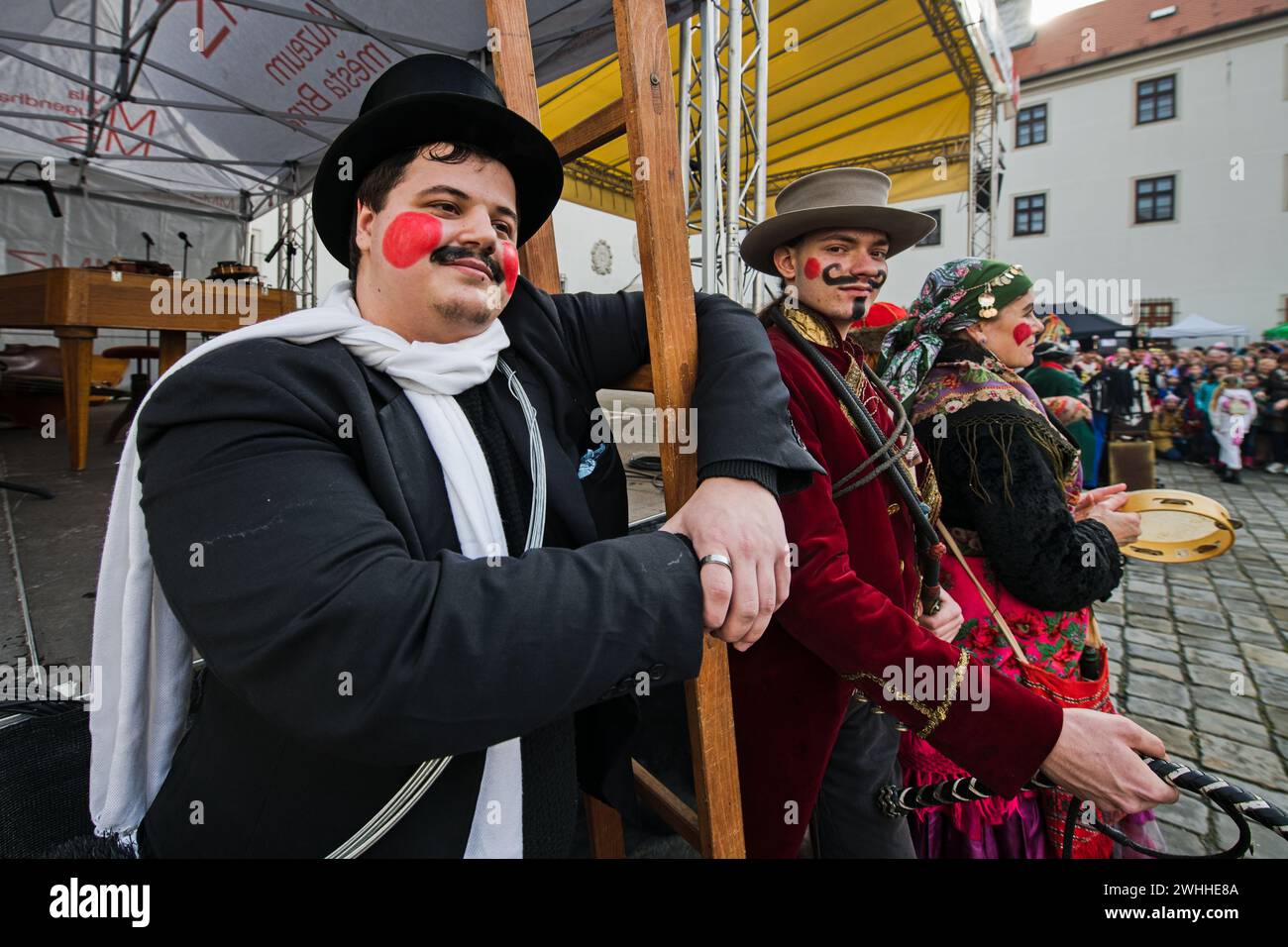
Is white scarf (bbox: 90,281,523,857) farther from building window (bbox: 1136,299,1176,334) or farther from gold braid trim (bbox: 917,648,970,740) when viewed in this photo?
building window (bbox: 1136,299,1176,334)

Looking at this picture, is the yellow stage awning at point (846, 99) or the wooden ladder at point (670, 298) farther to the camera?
the yellow stage awning at point (846, 99)

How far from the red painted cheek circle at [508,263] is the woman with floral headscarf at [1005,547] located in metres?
1.42

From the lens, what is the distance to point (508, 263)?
1.11 meters

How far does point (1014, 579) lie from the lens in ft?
6.01

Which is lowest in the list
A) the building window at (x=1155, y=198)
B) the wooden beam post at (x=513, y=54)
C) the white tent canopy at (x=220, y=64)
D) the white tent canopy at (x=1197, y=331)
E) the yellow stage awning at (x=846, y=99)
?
the wooden beam post at (x=513, y=54)

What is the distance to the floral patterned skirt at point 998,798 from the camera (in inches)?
73.0

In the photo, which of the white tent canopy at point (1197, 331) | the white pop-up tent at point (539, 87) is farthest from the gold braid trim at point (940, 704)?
the white tent canopy at point (1197, 331)

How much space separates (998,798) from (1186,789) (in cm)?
99

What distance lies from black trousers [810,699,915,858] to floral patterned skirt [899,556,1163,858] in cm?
26

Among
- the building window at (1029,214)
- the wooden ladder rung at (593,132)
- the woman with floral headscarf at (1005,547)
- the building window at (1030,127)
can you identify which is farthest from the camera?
the building window at (1030,127)

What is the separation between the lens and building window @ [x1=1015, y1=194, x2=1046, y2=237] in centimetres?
2244

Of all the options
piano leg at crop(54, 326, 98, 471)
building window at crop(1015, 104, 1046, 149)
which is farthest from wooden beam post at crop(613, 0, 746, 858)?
building window at crop(1015, 104, 1046, 149)

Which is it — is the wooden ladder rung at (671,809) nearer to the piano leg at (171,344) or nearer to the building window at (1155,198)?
the piano leg at (171,344)
